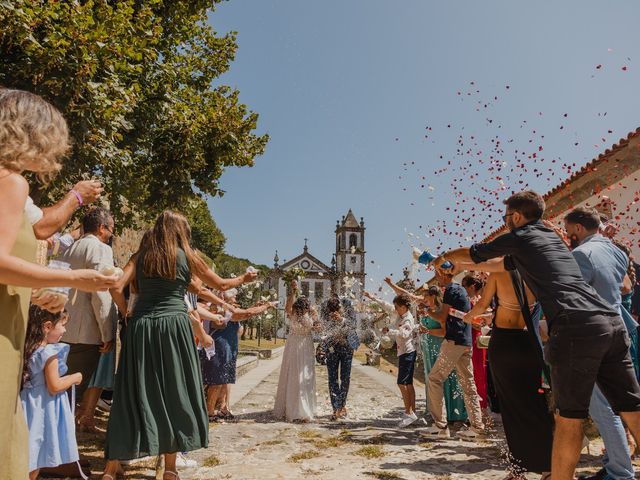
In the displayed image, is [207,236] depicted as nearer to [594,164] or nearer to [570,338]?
[594,164]

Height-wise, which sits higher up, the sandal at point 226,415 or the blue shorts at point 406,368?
the blue shorts at point 406,368

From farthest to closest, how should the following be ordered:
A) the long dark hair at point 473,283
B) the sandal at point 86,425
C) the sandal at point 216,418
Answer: the sandal at point 216,418, the long dark hair at point 473,283, the sandal at point 86,425

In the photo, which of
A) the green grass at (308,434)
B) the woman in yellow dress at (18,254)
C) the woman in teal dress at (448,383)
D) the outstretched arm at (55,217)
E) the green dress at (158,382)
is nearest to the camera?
the woman in yellow dress at (18,254)

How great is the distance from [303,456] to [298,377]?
2916 millimetres

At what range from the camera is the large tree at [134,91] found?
24.4 feet

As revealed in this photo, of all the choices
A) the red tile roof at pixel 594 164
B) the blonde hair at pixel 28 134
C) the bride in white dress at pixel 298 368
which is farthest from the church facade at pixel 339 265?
the blonde hair at pixel 28 134

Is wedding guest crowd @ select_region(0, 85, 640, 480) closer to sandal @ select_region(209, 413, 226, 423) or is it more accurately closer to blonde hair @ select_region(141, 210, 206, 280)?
blonde hair @ select_region(141, 210, 206, 280)

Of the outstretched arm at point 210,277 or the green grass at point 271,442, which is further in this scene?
the green grass at point 271,442

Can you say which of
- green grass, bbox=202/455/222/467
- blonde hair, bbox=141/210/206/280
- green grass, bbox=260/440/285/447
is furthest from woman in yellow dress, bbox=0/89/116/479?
green grass, bbox=260/440/285/447

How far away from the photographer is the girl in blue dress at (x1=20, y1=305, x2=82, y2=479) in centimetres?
343

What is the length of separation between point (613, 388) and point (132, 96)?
8.28 meters

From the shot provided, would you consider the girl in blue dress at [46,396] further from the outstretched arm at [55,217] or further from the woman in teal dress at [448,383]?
the woman in teal dress at [448,383]

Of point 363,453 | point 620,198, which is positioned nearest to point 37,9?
point 363,453

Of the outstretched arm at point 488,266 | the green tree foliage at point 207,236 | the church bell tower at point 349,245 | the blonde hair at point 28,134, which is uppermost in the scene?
the church bell tower at point 349,245
